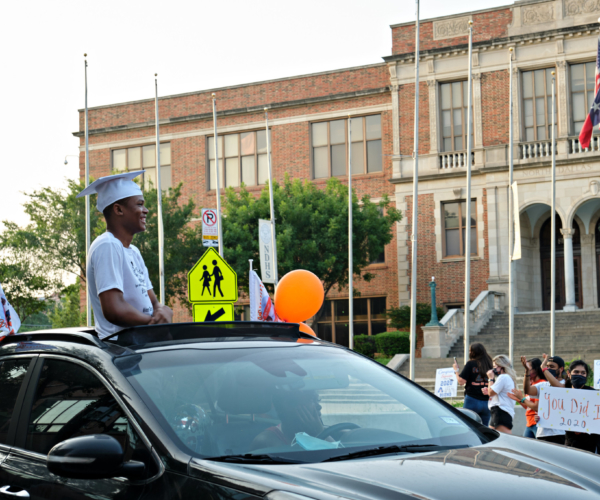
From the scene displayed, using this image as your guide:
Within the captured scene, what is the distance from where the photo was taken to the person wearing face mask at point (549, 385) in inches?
364

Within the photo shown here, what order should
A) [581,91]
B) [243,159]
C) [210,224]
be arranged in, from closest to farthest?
[210,224] → [581,91] → [243,159]

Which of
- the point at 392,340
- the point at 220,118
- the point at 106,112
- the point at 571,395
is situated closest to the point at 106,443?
the point at 571,395

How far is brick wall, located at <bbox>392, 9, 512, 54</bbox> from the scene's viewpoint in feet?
113

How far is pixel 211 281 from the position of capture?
11977 millimetres

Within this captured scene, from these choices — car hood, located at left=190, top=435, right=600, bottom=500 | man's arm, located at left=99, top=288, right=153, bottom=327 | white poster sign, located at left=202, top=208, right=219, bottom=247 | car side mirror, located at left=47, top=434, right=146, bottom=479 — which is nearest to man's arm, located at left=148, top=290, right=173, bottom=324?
man's arm, located at left=99, top=288, right=153, bottom=327

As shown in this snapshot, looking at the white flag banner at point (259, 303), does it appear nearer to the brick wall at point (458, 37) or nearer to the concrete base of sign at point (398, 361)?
the concrete base of sign at point (398, 361)

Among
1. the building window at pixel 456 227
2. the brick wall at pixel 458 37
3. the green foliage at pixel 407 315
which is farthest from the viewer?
the building window at pixel 456 227

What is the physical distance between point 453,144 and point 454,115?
1.29 meters

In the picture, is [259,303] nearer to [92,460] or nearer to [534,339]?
[92,460]

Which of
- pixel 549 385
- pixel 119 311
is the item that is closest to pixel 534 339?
pixel 549 385

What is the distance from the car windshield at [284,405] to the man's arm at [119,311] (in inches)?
36.9

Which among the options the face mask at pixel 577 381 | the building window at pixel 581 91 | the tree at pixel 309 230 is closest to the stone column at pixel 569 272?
the building window at pixel 581 91

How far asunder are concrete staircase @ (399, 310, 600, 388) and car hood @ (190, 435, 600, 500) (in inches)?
864

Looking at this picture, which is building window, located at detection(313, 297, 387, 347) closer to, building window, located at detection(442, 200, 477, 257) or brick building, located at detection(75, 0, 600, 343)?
brick building, located at detection(75, 0, 600, 343)
